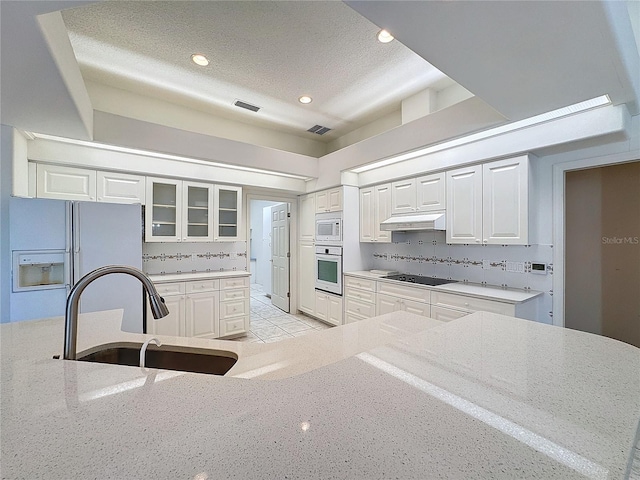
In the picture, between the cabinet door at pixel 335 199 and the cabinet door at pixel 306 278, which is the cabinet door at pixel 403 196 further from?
the cabinet door at pixel 306 278

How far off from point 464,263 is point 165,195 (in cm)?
372

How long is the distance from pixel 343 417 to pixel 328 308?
12.7 ft

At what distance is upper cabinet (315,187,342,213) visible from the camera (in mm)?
4223

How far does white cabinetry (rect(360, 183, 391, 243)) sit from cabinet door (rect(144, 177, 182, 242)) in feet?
8.17

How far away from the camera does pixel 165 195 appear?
3607mm

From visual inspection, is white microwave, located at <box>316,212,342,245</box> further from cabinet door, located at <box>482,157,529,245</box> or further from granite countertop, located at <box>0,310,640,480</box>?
granite countertop, located at <box>0,310,640,480</box>

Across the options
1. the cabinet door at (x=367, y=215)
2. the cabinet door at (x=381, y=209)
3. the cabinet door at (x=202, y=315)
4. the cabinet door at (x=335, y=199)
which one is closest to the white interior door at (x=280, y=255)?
the cabinet door at (x=335, y=199)

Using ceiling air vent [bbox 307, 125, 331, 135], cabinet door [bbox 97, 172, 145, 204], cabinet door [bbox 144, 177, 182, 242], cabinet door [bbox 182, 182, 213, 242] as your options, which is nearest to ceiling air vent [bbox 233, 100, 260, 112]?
ceiling air vent [bbox 307, 125, 331, 135]

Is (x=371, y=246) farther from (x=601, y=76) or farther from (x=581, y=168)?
(x=601, y=76)

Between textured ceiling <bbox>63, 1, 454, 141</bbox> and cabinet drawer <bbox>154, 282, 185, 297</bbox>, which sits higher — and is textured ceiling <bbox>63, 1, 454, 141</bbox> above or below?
above

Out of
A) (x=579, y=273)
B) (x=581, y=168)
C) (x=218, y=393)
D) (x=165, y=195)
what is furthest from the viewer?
(x=165, y=195)


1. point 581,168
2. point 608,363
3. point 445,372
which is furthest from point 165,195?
point 581,168

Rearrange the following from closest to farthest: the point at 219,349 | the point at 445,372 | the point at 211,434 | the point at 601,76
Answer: the point at 211,434, the point at 445,372, the point at 219,349, the point at 601,76

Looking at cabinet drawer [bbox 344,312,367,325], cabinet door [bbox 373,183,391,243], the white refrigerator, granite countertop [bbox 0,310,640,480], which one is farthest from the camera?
cabinet drawer [bbox 344,312,367,325]
